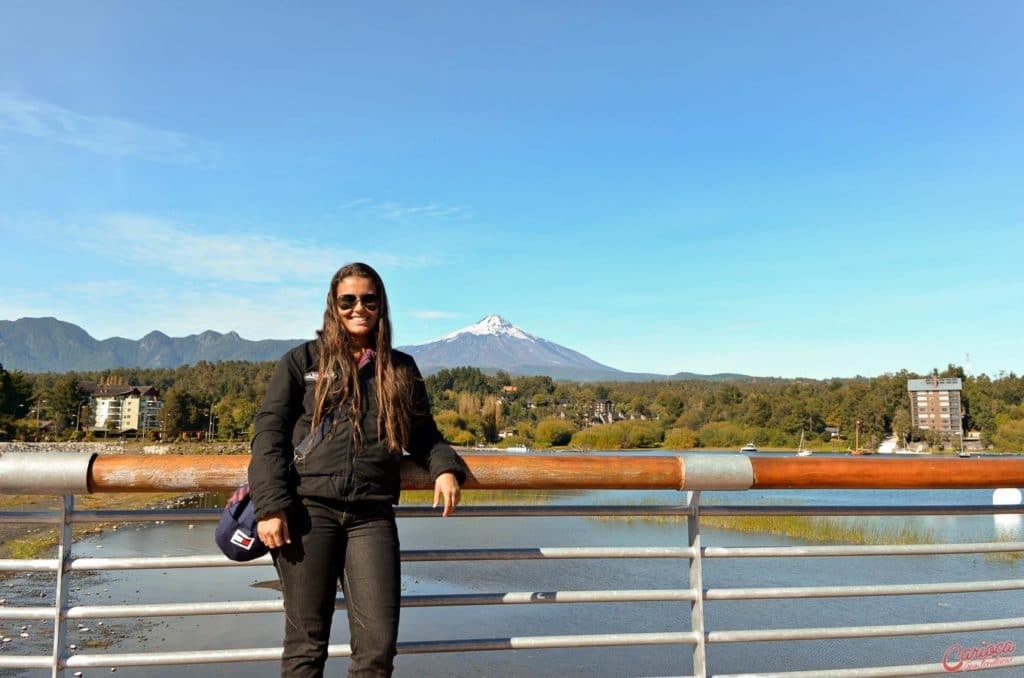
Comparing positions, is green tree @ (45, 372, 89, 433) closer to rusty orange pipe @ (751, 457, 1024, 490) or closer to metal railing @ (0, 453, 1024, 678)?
metal railing @ (0, 453, 1024, 678)

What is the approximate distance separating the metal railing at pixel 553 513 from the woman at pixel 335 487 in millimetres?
118

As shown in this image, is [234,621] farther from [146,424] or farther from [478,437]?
[146,424]

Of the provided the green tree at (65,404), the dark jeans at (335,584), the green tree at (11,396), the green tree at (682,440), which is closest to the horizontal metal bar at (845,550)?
the dark jeans at (335,584)

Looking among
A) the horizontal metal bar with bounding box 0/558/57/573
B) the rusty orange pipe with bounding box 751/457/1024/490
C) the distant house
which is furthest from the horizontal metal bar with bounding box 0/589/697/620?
the distant house

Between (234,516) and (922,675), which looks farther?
(922,675)

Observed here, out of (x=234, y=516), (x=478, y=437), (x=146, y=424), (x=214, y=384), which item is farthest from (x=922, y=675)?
(x=214, y=384)

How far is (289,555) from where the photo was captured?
2145 mm

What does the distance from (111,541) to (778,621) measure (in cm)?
1495

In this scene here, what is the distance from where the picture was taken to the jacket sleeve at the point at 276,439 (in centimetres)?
209

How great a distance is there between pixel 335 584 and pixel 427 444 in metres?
0.48

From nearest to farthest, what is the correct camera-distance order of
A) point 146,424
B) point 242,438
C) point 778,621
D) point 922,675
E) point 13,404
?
point 922,675, point 778,621, point 13,404, point 242,438, point 146,424

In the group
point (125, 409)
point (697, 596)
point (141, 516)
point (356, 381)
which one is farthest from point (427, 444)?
point (125, 409)

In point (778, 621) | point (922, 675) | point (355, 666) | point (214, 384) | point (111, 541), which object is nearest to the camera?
point (355, 666)

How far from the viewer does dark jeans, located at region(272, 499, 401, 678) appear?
2117 millimetres
